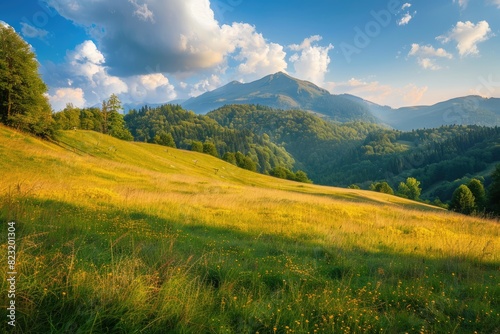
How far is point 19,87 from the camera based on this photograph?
40.6 metres

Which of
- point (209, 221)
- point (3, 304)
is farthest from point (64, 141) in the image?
point (3, 304)

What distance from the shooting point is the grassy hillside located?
410 centimetres

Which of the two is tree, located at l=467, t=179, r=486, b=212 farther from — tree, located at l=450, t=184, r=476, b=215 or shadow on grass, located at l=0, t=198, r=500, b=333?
shadow on grass, located at l=0, t=198, r=500, b=333

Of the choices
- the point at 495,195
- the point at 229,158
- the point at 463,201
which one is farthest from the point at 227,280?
the point at 229,158

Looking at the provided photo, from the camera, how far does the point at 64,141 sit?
46469 millimetres

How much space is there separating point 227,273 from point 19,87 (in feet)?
164

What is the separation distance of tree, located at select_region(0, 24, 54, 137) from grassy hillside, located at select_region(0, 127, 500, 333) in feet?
116

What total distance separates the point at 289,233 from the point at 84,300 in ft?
29.9

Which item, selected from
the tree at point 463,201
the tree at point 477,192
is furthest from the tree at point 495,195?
the tree at point 477,192

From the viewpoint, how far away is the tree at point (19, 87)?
39.2 metres

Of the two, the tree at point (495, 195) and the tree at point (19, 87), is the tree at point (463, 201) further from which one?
the tree at point (19, 87)

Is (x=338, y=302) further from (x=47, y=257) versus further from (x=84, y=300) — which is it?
(x=47, y=257)

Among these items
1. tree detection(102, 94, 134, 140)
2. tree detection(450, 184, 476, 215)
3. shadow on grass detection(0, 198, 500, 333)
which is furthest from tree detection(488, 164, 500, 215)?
tree detection(102, 94, 134, 140)

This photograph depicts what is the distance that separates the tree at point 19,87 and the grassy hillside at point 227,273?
35234mm
